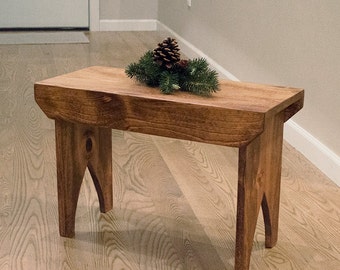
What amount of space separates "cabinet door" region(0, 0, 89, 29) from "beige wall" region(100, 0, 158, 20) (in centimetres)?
17

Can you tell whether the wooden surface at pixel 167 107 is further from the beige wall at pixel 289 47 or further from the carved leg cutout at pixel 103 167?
the beige wall at pixel 289 47

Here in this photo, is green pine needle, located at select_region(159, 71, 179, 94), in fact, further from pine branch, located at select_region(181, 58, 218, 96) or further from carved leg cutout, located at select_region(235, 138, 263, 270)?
carved leg cutout, located at select_region(235, 138, 263, 270)

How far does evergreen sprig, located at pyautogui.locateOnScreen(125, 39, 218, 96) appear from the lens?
1688mm

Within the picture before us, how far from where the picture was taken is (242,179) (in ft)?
5.34

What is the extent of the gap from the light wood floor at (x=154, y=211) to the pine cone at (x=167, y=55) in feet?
1.74

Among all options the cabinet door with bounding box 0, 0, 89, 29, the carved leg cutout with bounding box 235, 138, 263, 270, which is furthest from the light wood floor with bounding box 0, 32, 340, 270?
the cabinet door with bounding box 0, 0, 89, 29

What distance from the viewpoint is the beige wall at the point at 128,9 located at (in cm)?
559

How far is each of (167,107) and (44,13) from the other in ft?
13.3

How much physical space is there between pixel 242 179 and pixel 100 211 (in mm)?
673

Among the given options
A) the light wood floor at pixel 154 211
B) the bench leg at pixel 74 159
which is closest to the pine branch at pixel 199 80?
the bench leg at pixel 74 159

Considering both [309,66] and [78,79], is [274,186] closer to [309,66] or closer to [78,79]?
[78,79]

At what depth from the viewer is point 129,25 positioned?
5.63 m

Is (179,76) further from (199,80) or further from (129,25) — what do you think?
(129,25)

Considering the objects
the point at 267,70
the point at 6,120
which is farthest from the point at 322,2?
the point at 6,120
